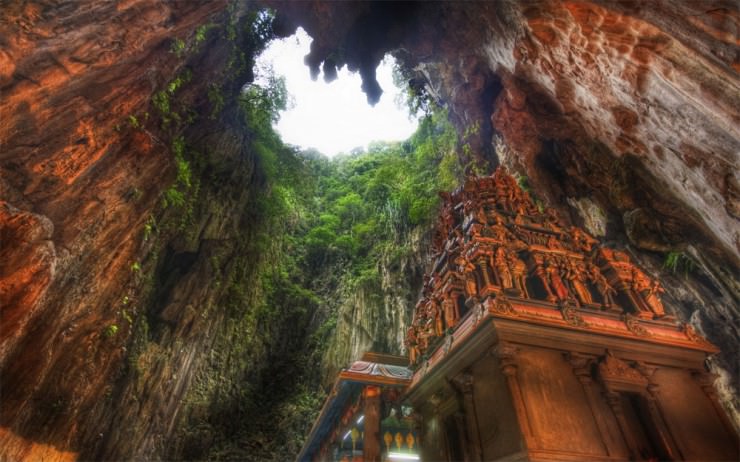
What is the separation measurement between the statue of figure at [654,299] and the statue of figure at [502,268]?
2.01m

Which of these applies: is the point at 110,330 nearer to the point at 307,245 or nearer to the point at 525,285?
the point at 525,285

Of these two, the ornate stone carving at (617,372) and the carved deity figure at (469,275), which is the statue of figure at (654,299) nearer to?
the ornate stone carving at (617,372)

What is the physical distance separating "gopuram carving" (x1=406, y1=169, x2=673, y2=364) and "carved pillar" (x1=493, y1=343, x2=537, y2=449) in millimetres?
419

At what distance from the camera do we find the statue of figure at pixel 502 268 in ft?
14.6

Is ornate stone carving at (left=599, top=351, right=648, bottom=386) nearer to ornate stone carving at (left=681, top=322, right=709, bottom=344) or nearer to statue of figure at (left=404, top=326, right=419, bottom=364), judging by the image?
ornate stone carving at (left=681, top=322, right=709, bottom=344)

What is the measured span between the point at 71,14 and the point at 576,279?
964 cm

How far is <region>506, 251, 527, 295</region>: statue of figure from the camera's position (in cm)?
456

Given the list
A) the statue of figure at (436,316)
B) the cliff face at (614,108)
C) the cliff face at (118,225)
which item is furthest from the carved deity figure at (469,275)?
the cliff face at (118,225)

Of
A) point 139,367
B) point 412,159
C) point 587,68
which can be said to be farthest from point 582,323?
point 412,159

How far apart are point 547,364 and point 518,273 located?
1.30 metres

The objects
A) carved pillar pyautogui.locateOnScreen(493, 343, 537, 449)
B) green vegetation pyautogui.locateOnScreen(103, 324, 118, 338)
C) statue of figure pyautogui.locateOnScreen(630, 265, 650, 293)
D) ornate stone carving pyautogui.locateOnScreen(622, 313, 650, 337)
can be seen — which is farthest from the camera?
green vegetation pyautogui.locateOnScreen(103, 324, 118, 338)

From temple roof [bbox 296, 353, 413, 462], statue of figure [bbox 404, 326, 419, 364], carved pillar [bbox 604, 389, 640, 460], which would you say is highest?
statue of figure [bbox 404, 326, 419, 364]

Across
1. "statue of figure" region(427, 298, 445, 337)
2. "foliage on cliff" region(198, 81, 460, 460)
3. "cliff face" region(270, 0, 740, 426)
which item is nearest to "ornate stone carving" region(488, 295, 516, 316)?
"statue of figure" region(427, 298, 445, 337)

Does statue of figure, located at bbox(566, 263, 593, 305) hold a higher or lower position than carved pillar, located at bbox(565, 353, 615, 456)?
higher
